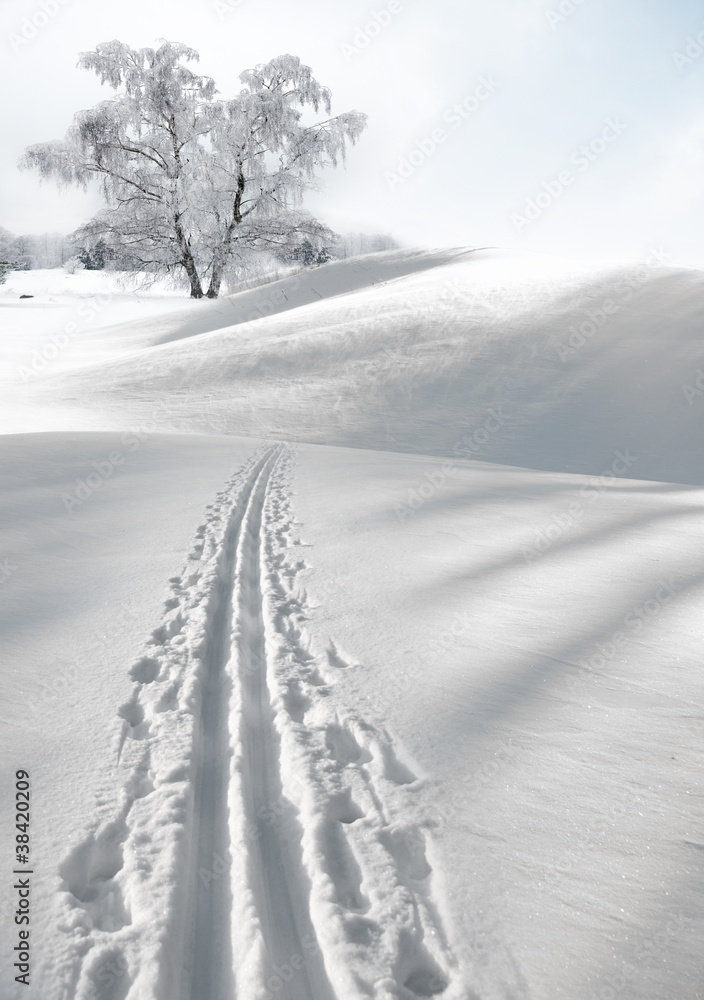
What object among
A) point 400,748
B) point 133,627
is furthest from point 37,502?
point 400,748

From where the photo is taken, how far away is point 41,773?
1.86 m

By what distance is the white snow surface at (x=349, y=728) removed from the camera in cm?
A: 139

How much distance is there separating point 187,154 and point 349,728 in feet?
69.5

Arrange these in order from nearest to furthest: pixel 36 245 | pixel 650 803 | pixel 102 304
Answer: pixel 650 803 → pixel 102 304 → pixel 36 245

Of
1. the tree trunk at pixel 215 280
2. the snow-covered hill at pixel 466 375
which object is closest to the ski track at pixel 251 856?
the snow-covered hill at pixel 466 375

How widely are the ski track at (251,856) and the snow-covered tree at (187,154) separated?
20.1 meters

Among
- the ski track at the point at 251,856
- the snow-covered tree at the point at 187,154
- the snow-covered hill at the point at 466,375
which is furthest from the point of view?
the snow-covered tree at the point at 187,154

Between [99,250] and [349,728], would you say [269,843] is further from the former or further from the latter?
[99,250]

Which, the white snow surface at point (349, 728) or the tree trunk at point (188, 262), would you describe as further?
the tree trunk at point (188, 262)

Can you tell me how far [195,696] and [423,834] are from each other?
0.99 metres

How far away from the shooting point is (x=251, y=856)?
162 centimetres

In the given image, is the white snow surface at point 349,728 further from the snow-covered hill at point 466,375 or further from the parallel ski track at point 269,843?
the snow-covered hill at point 466,375

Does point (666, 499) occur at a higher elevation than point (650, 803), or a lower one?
higher

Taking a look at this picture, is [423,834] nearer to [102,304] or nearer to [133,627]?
[133,627]
